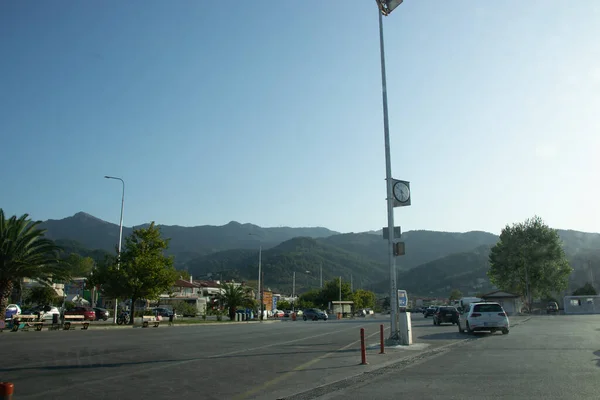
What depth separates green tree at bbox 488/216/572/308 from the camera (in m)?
80.9

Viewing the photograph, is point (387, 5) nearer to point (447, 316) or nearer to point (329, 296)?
point (447, 316)

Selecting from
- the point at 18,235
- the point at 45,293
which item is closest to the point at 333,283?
the point at 45,293

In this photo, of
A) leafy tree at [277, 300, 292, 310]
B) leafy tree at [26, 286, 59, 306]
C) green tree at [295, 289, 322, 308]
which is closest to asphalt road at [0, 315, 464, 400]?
leafy tree at [26, 286, 59, 306]

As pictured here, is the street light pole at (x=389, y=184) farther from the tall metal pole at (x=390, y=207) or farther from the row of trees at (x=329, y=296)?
the row of trees at (x=329, y=296)

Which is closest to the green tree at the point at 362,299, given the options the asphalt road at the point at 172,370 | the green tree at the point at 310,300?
the green tree at the point at 310,300

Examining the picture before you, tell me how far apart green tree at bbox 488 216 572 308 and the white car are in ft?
204

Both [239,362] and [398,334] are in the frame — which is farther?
[398,334]

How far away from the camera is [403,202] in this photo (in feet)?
63.9

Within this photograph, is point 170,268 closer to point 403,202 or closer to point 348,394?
point 403,202

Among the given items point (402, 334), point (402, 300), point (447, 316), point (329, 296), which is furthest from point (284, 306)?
point (402, 334)

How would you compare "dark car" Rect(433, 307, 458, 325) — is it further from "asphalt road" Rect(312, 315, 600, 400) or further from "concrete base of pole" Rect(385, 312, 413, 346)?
"asphalt road" Rect(312, 315, 600, 400)

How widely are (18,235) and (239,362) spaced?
1055 inches

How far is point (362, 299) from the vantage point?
113875 mm

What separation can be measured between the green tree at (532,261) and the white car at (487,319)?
62149 mm
